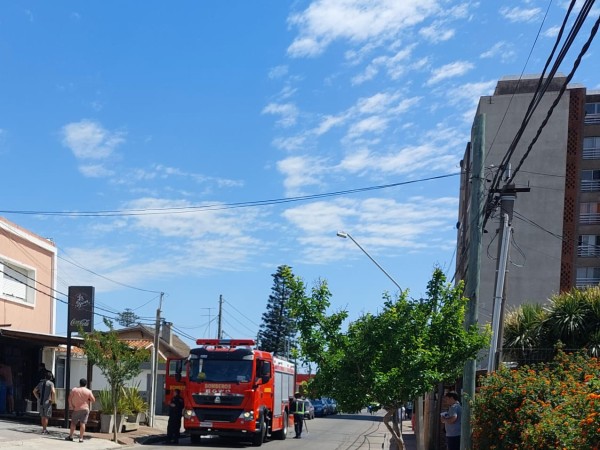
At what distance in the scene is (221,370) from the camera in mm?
22578

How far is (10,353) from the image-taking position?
89.0ft

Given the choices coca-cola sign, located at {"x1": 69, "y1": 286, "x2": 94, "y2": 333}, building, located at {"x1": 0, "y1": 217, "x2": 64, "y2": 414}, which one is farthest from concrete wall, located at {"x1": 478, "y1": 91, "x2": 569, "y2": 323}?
coca-cola sign, located at {"x1": 69, "y1": 286, "x2": 94, "y2": 333}

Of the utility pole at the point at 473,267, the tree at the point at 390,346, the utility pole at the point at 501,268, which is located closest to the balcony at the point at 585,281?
the utility pole at the point at 501,268

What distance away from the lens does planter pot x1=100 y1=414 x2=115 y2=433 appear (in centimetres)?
2267

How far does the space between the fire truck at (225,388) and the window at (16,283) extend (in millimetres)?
8044

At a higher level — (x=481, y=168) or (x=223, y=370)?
(x=481, y=168)

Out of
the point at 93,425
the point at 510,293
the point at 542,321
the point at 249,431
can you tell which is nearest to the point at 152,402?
the point at 93,425

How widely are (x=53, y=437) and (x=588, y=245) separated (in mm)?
40483

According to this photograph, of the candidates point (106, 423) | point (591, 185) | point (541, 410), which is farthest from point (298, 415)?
point (591, 185)

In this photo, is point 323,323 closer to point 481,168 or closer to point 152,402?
point 481,168

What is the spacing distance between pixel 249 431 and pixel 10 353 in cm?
1054

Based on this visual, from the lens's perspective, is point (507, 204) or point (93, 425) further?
point (93, 425)

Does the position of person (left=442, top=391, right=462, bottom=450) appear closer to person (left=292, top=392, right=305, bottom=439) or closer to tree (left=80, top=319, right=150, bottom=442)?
tree (left=80, top=319, right=150, bottom=442)

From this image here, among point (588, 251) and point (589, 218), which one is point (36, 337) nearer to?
point (588, 251)
